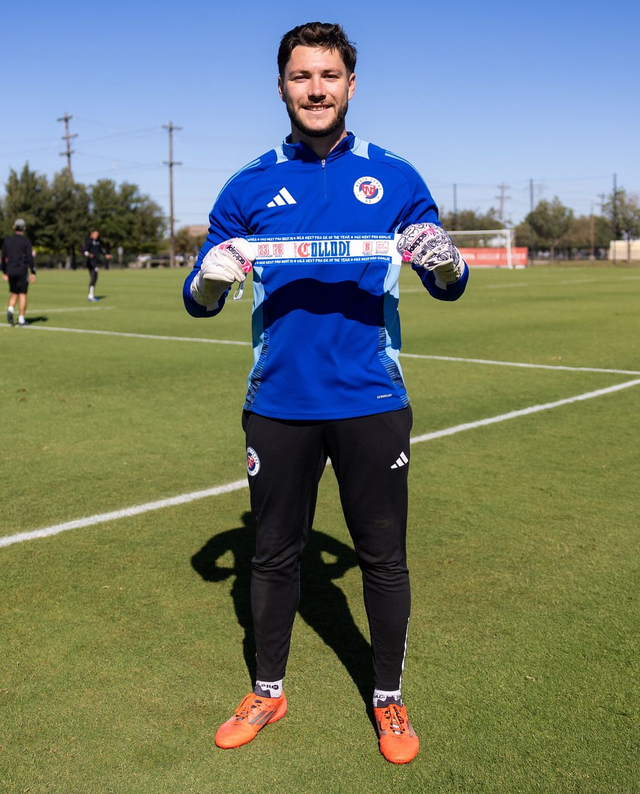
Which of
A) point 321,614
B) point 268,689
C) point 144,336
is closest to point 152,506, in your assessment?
point 321,614

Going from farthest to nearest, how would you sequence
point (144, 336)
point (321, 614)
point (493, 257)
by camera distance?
point (493, 257), point (144, 336), point (321, 614)

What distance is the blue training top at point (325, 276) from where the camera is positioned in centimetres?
290

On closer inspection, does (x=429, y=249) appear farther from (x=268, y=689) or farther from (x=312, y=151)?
(x=268, y=689)

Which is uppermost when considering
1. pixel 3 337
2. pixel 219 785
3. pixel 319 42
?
pixel 319 42

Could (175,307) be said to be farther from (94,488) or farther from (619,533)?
(619,533)

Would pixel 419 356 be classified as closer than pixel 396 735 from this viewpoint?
No

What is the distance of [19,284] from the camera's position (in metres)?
17.3

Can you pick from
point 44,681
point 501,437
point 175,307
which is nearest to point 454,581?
point 44,681

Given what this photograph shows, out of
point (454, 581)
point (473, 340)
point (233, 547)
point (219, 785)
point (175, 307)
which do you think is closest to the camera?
point (219, 785)

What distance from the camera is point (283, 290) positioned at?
2922mm

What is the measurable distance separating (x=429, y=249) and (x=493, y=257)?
55217 mm

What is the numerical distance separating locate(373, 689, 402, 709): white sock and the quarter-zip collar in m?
1.85

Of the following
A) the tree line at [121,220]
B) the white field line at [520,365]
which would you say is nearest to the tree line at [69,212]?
the tree line at [121,220]

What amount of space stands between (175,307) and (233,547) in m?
18.2
